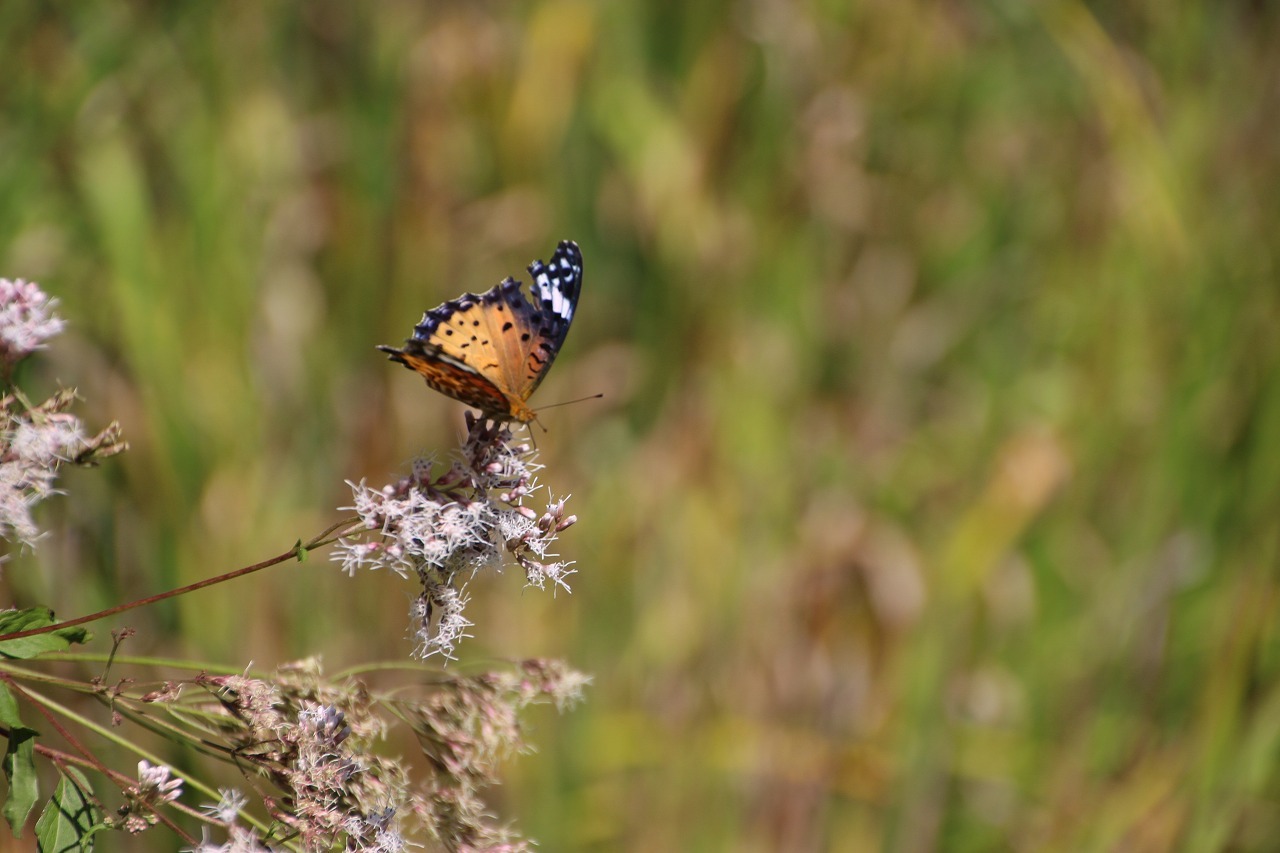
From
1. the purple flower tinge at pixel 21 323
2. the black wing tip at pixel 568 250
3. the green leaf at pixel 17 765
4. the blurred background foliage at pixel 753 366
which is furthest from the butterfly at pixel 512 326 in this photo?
the blurred background foliage at pixel 753 366

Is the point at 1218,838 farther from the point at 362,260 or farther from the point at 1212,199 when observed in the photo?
the point at 362,260

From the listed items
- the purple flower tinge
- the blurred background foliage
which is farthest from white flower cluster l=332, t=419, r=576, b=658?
the blurred background foliage

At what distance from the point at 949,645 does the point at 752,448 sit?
0.78m

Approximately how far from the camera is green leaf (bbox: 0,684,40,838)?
0.80 m

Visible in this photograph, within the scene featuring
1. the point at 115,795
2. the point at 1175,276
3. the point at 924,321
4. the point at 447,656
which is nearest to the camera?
the point at 447,656

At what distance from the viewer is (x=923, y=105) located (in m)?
3.89

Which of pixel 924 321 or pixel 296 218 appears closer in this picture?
pixel 296 218

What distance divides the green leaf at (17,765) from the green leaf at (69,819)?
0.02m

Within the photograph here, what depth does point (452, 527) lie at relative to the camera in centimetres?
92

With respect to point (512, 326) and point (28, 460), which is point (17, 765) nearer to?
point (28, 460)

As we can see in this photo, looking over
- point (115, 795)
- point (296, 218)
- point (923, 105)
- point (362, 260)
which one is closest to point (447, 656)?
→ point (115, 795)

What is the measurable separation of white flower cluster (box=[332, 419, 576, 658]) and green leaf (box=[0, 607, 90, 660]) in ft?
0.65

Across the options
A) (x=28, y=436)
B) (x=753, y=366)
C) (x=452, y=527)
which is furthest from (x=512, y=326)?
(x=753, y=366)

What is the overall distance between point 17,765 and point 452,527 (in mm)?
333
